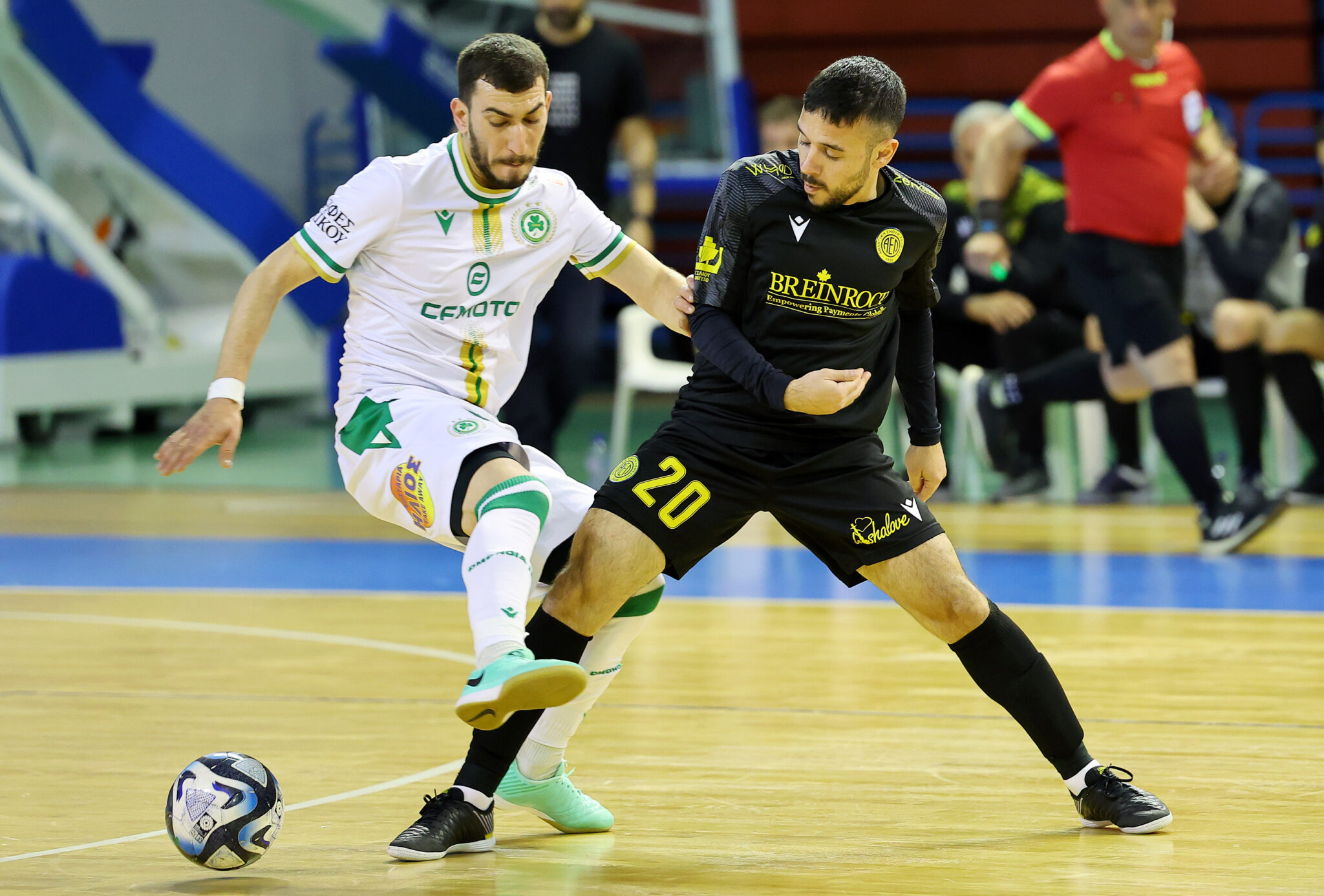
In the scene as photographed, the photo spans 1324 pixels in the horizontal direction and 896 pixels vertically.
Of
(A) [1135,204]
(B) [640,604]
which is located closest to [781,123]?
(A) [1135,204]

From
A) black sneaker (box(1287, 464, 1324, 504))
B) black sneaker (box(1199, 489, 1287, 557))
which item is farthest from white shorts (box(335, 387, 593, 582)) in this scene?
black sneaker (box(1287, 464, 1324, 504))

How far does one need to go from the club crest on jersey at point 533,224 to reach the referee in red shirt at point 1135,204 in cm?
355

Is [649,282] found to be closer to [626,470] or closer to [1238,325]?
[626,470]

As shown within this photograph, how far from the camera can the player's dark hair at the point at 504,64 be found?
3.47 metres

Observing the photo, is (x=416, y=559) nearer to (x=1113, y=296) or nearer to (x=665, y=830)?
(x=1113, y=296)

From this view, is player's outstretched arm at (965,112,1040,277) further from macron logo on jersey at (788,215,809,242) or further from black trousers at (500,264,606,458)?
macron logo on jersey at (788,215,809,242)

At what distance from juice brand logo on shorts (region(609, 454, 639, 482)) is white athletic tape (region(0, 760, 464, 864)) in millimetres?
884

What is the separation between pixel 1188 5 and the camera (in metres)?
15.2

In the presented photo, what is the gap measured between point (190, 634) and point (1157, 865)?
3.52 metres

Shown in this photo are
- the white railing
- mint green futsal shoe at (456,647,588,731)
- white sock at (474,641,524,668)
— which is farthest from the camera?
the white railing

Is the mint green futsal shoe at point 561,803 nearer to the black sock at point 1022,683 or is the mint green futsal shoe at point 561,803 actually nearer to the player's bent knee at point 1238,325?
the black sock at point 1022,683

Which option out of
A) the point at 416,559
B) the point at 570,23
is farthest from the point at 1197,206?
the point at 416,559

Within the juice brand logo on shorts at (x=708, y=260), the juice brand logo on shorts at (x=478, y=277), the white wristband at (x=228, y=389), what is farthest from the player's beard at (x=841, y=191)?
the white wristband at (x=228, y=389)

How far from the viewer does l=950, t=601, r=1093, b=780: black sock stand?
3395mm
